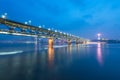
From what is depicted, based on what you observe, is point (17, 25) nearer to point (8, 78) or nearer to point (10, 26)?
point (10, 26)

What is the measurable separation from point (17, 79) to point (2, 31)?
3783 centimetres

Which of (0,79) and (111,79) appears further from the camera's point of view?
(111,79)

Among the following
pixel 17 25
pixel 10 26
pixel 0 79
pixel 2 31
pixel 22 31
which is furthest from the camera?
pixel 22 31

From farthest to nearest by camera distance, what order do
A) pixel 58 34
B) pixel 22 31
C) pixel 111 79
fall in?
pixel 58 34 < pixel 22 31 < pixel 111 79

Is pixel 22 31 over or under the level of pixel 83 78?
over

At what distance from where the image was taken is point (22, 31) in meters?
64.6

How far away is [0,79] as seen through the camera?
16.7 metres

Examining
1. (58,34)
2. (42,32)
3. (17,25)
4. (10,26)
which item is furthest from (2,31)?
(58,34)

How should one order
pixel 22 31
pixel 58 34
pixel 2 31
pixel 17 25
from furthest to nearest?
pixel 58 34 < pixel 22 31 < pixel 17 25 < pixel 2 31

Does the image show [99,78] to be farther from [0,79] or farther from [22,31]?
[22,31]

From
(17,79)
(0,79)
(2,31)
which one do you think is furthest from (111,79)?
(2,31)

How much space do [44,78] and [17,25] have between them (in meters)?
45.2

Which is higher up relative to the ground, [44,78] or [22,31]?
[22,31]

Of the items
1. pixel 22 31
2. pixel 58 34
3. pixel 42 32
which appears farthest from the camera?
pixel 58 34
